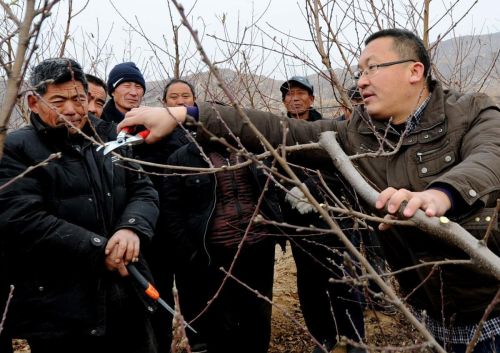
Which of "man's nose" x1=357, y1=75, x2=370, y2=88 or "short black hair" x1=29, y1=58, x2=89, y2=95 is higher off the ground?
"short black hair" x1=29, y1=58, x2=89, y2=95

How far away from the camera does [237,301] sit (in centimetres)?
335

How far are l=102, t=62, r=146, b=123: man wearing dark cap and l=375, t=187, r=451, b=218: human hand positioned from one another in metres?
2.92

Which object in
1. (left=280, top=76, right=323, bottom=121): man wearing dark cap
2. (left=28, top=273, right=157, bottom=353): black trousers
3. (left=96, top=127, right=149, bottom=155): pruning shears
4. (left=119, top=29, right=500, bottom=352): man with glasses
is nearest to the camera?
(left=96, top=127, right=149, bottom=155): pruning shears

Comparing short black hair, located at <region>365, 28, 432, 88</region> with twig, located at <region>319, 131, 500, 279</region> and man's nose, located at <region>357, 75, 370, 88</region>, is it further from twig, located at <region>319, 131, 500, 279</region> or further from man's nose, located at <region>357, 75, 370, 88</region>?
twig, located at <region>319, 131, 500, 279</region>

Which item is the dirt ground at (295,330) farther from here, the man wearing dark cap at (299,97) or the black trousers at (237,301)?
the man wearing dark cap at (299,97)

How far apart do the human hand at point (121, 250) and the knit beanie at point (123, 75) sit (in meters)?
1.86

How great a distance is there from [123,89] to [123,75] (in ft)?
0.42

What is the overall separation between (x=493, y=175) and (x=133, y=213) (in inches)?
66.8

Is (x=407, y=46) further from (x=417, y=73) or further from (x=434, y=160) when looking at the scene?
(x=434, y=160)

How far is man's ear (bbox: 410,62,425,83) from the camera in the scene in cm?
187

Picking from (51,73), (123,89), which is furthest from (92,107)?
(51,73)

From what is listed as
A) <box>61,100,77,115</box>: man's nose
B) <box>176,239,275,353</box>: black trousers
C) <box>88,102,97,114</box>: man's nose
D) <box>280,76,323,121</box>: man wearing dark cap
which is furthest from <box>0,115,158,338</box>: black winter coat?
<box>280,76,323,121</box>: man wearing dark cap

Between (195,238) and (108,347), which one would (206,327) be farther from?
(108,347)

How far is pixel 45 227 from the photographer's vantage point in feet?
7.13
